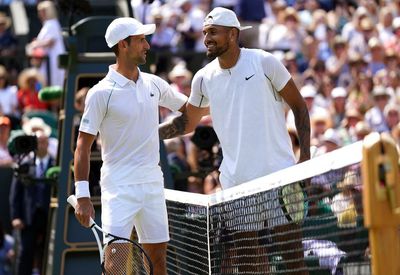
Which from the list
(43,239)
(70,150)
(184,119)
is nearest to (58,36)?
(43,239)

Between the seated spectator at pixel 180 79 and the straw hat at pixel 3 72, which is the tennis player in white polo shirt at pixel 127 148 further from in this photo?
the straw hat at pixel 3 72

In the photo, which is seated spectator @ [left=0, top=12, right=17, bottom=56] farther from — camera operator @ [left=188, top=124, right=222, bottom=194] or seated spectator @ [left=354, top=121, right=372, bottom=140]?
camera operator @ [left=188, top=124, right=222, bottom=194]

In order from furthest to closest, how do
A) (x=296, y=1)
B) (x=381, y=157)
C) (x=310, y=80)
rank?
(x=296, y=1) < (x=310, y=80) < (x=381, y=157)

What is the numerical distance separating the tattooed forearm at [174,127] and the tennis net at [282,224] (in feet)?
1.53

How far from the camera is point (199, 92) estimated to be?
9.73 metres

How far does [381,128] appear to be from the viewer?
16.5 meters

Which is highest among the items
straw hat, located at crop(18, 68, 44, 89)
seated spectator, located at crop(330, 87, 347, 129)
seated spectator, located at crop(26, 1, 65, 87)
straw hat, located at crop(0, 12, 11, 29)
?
straw hat, located at crop(0, 12, 11, 29)

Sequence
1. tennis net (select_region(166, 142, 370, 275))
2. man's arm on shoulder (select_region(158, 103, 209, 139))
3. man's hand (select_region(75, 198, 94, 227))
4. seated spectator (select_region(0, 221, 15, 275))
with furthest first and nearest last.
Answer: seated spectator (select_region(0, 221, 15, 275)), man's arm on shoulder (select_region(158, 103, 209, 139)), man's hand (select_region(75, 198, 94, 227)), tennis net (select_region(166, 142, 370, 275))

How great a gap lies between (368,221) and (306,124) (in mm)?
3684

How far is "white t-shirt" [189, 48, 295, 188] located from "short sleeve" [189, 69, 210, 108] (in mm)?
233

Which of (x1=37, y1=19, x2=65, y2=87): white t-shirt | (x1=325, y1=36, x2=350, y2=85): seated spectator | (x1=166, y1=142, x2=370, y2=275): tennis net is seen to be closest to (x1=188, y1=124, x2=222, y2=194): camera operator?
(x1=166, y1=142, x2=370, y2=275): tennis net

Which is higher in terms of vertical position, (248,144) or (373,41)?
(373,41)

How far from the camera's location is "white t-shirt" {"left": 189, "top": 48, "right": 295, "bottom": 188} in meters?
9.18

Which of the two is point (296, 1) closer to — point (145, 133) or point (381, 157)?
point (145, 133)
